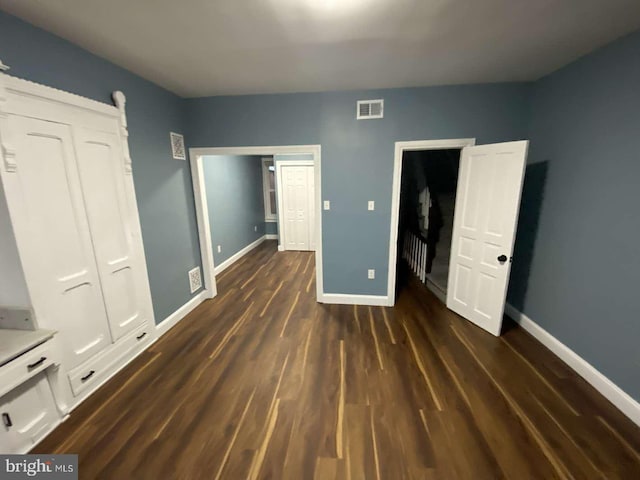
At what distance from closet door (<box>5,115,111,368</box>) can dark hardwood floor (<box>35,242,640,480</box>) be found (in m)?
0.62

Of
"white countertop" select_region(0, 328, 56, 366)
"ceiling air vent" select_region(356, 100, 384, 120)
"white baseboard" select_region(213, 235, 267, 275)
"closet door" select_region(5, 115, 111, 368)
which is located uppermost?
"ceiling air vent" select_region(356, 100, 384, 120)

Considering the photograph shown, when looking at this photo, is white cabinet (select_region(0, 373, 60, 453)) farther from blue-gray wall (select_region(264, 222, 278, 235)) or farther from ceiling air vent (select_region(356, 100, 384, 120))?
blue-gray wall (select_region(264, 222, 278, 235))

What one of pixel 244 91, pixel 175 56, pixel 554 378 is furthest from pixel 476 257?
pixel 175 56

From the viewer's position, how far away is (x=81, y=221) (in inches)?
72.9

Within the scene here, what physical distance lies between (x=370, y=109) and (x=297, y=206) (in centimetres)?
330

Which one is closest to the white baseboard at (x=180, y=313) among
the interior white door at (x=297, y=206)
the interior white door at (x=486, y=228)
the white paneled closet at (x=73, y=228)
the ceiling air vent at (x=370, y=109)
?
the white paneled closet at (x=73, y=228)

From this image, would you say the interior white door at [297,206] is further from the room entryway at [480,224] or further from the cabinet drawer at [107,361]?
the cabinet drawer at [107,361]

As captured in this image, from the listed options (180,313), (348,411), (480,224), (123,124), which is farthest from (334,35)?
(180,313)

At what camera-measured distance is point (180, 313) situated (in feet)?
9.91

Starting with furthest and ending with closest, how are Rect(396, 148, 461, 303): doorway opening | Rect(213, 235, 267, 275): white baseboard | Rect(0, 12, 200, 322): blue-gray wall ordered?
1. Rect(213, 235, 267, 275): white baseboard
2. Rect(396, 148, 461, 303): doorway opening
3. Rect(0, 12, 200, 322): blue-gray wall

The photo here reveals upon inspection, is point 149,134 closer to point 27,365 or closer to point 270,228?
point 27,365

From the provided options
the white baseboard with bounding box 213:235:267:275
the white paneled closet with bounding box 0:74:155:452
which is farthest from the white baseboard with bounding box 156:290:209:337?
the white baseboard with bounding box 213:235:267:275

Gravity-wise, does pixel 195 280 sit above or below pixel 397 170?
below

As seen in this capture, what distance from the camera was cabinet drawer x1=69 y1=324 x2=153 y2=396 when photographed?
6.14 feet
